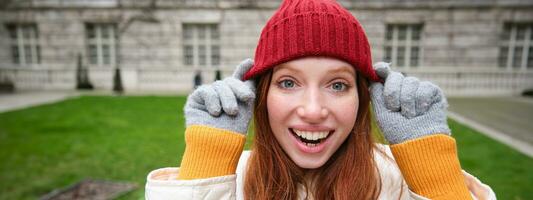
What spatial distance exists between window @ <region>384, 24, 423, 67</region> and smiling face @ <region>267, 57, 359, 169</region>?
53.6 feet

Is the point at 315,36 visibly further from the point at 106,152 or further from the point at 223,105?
the point at 106,152

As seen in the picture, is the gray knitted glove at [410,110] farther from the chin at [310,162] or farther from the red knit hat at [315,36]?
the chin at [310,162]

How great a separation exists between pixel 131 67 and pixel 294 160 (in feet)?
56.2

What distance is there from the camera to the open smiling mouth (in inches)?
60.8

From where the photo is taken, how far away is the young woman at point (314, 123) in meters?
1.48

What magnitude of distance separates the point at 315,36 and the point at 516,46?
61.6 feet

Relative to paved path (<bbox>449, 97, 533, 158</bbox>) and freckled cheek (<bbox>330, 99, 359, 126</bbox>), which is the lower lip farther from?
paved path (<bbox>449, 97, 533, 158</bbox>)

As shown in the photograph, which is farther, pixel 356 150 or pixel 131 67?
pixel 131 67

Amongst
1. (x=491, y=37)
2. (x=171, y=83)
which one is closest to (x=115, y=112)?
(x=171, y=83)

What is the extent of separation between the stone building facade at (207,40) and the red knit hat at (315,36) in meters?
15.4

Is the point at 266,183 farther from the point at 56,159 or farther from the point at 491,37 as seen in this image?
the point at 491,37

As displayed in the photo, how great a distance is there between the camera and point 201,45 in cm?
1756

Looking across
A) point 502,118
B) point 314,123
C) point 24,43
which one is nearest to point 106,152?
point 314,123

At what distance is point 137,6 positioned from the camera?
16969 millimetres
